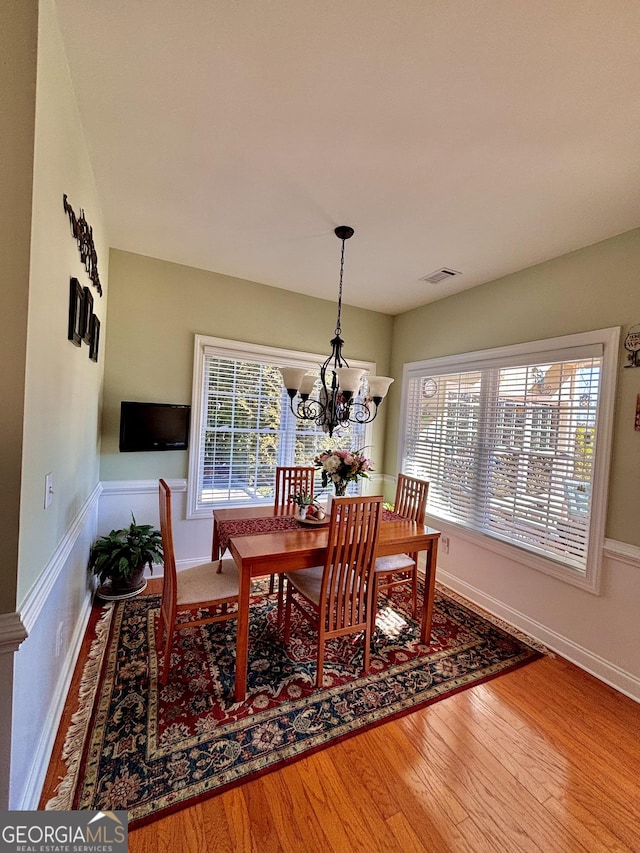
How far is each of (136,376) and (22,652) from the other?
2.38 m

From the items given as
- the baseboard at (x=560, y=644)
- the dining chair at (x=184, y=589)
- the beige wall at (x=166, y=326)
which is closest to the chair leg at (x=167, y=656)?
the dining chair at (x=184, y=589)

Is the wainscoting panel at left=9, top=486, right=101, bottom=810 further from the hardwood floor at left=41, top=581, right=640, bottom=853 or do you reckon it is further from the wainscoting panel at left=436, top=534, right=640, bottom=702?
the wainscoting panel at left=436, top=534, right=640, bottom=702

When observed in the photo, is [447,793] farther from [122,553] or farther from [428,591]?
[122,553]

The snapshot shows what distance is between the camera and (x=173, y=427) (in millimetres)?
3213

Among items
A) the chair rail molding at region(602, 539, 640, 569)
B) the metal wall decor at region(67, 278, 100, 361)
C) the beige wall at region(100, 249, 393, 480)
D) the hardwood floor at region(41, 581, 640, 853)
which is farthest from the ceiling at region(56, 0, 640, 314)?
the hardwood floor at region(41, 581, 640, 853)

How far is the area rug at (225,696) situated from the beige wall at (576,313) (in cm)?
141

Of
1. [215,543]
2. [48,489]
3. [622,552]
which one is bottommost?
[215,543]

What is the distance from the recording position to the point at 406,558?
9.05 feet

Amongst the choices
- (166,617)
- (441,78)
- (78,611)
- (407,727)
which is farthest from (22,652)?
(441,78)

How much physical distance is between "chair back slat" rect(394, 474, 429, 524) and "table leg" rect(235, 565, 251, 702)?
1.52 m

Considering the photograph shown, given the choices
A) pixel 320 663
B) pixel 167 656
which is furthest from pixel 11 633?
pixel 320 663

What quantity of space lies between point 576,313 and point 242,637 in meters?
3.12

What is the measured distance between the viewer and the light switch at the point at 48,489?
1.42 m

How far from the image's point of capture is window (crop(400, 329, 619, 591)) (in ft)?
7.84
